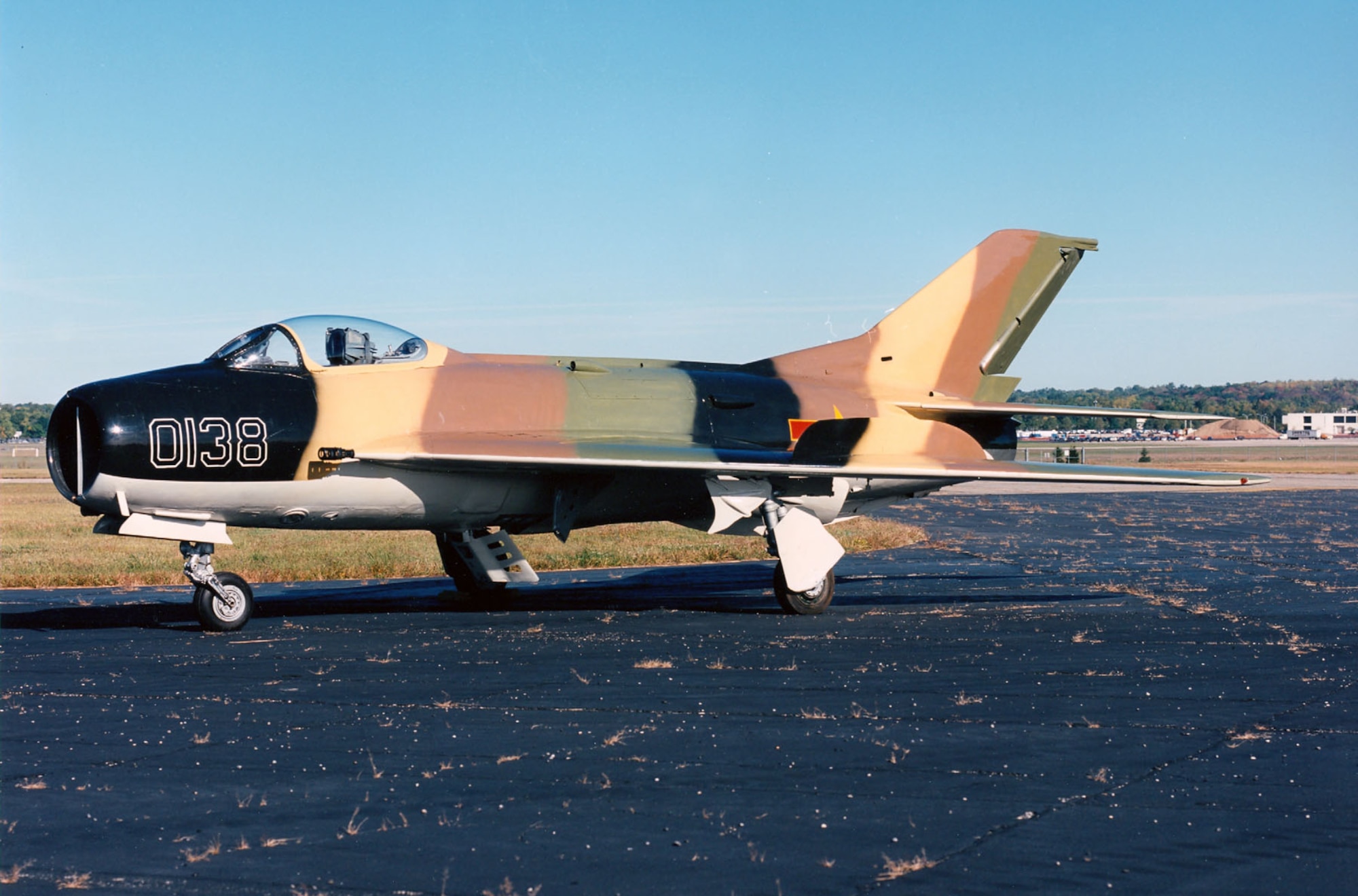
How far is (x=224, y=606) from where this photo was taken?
44.8 feet

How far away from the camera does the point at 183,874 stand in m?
5.72

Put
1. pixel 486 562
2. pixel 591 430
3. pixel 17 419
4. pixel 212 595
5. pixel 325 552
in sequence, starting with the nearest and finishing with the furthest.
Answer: pixel 212 595, pixel 591 430, pixel 486 562, pixel 325 552, pixel 17 419

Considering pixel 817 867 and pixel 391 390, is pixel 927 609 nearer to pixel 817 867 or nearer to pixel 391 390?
pixel 391 390

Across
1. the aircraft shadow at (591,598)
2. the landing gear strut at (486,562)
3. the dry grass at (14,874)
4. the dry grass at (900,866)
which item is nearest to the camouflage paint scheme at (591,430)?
the landing gear strut at (486,562)

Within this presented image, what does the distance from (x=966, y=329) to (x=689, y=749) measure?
11.9m

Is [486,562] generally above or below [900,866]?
above

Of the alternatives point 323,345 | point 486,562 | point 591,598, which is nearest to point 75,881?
point 323,345

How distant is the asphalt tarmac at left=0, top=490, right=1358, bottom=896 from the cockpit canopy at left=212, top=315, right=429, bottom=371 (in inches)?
116

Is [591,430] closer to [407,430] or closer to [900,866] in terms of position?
[407,430]

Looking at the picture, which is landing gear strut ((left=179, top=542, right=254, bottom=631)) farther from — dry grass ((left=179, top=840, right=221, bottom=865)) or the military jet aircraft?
dry grass ((left=179, top=840, right=221, bottom=865))

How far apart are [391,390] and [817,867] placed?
32.6 ft

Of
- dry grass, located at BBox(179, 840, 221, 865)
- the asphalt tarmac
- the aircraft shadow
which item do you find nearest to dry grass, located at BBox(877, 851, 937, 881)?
the asphalt tarmac

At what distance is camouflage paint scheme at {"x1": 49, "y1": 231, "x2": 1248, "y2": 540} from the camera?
13.3 metres

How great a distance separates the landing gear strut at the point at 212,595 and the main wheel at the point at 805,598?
595 cm
